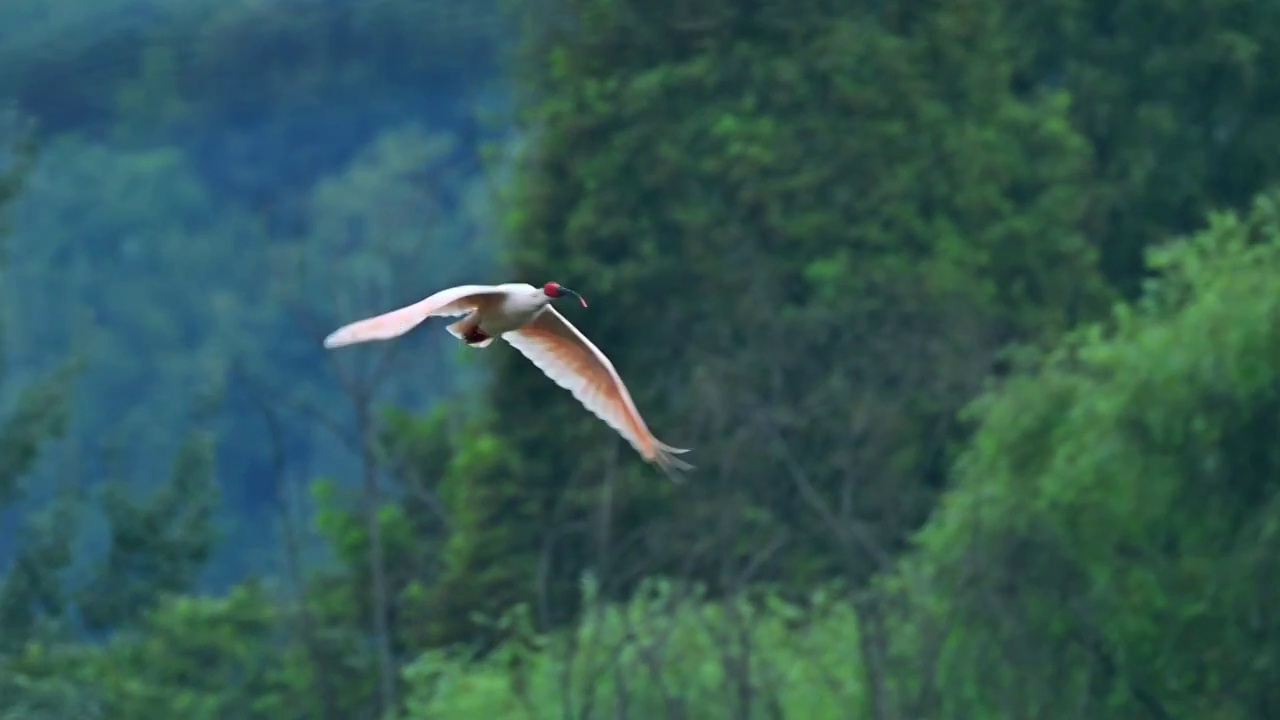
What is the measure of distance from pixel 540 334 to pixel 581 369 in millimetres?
270

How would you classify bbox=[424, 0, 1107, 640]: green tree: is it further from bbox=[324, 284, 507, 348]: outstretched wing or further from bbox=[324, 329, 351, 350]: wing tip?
bbox=[324, 329, 351, 350]: wing tip

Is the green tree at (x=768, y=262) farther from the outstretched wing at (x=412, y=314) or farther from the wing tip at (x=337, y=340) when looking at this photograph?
the wing tip at (x=337, y=340)

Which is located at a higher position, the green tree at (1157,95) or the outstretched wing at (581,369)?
the green tree at (1157,95)

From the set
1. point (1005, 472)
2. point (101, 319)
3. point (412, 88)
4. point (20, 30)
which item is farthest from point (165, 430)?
point (1005, 472)

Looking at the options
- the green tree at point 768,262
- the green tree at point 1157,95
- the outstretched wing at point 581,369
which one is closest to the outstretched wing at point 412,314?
the outstretched wing at point 581,369

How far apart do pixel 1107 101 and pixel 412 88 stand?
11983 millimetres

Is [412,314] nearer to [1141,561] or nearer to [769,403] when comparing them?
[1141,561]

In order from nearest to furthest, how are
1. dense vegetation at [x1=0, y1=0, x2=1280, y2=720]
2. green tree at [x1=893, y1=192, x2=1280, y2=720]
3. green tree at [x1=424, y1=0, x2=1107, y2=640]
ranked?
green tree at [x1=893, y1=192, x2=1280, y2=720], dense vegetation at [x1=0, y1=0, x2=1280, y2=720], green tree at [x1=424, y1=0, x2=1107, y2=640]

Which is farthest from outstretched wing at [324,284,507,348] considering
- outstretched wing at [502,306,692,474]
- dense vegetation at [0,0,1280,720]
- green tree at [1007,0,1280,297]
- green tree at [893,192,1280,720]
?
green tree at [1007,0,1280,297]

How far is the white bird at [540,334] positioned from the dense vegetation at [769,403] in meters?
4.98

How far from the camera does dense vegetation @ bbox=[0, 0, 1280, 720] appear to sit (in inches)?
783

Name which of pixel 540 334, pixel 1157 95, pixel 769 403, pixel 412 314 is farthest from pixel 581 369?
pixel 1157 95

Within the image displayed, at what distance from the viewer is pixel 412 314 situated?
9.91 m

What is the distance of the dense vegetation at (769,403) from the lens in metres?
19.9
